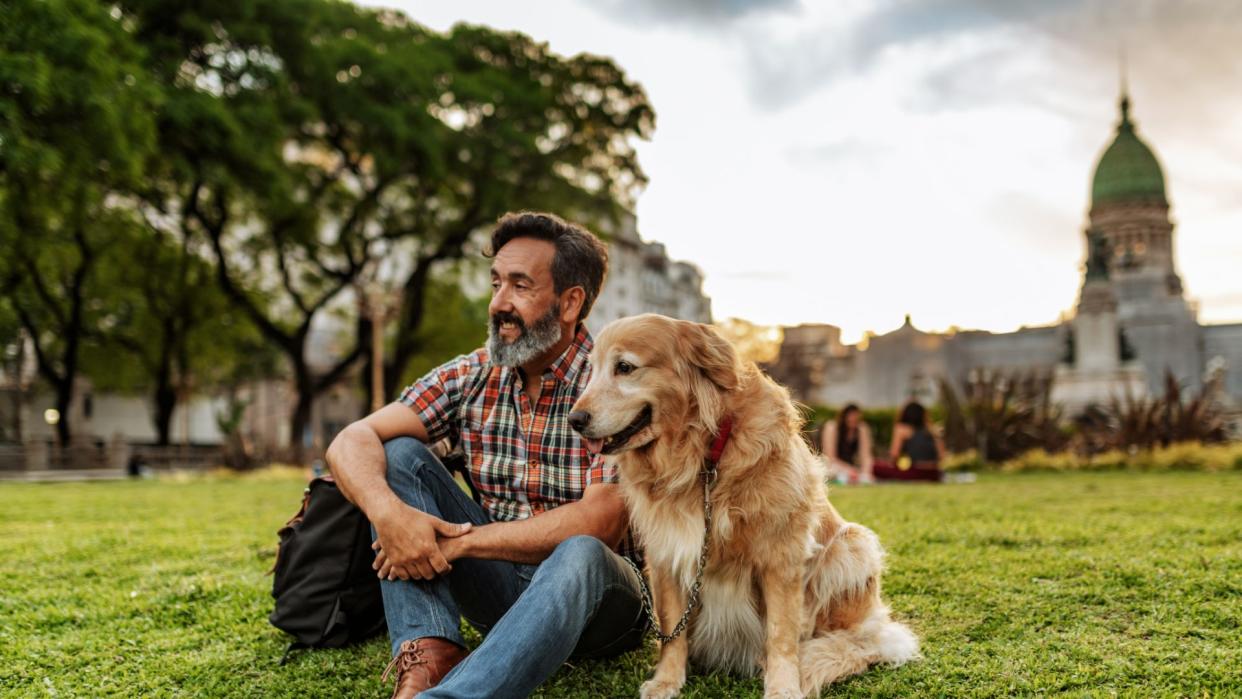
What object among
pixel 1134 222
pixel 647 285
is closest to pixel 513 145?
pixel 647 285

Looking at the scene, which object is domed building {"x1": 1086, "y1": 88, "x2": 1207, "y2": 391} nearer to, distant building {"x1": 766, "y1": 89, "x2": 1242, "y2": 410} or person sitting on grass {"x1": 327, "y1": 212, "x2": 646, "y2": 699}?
distant building {"x1": 766, "y1": 89, "x2": 1242, "y2": 410}

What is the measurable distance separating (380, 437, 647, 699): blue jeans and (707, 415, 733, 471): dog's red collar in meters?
0.46

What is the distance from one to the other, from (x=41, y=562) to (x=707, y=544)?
5.01 metres

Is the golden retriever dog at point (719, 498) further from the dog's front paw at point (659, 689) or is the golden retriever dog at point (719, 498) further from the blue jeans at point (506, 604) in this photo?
the blue jeans at point (506, 604)

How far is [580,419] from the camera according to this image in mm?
2943

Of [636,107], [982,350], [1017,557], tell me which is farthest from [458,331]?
[982,350]

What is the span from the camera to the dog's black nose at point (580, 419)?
294 cm

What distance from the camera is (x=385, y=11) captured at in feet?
75.4

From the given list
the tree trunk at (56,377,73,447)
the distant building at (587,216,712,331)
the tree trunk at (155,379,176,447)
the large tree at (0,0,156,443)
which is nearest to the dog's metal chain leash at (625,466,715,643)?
the large tree at (0,0,156,443)

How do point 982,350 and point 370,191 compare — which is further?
point 982,350

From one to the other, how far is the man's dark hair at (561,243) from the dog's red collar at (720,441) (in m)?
0.84

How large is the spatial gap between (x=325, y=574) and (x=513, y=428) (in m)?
0.92

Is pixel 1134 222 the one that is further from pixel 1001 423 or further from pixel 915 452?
pixel 915 452

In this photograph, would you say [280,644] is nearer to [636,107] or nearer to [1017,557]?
[1017,557]
